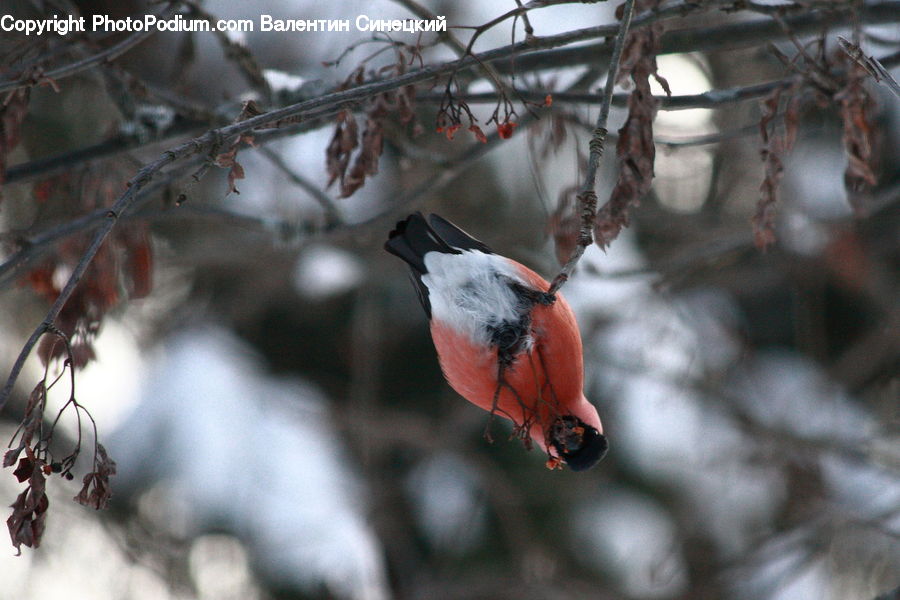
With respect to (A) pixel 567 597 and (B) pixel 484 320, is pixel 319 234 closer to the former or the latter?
(B) pixel 484 320

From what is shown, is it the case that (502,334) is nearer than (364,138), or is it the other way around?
(364,138)

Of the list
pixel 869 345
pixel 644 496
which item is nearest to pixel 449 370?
pixel 869 345

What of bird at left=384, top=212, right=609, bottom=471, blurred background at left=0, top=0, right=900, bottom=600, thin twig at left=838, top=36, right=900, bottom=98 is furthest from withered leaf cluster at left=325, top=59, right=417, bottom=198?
blurred background at left=0, top=0, right=900, bottom=600

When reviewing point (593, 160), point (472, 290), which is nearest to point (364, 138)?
point (472, 290)

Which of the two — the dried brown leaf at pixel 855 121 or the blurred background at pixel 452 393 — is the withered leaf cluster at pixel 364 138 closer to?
the dried brown leaf at pixel 855 121

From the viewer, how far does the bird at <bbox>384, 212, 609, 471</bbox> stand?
2271 millimetres

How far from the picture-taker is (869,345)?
4773 millimetres

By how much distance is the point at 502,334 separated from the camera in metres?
2.35

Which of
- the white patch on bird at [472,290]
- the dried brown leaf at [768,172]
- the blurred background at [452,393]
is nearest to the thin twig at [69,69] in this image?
the white patch on bird at [472,290]

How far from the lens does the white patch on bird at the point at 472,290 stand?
2.36 meters

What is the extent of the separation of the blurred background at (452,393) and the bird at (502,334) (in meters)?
0.98

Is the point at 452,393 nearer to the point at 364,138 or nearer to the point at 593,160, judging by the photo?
the point at 364,138

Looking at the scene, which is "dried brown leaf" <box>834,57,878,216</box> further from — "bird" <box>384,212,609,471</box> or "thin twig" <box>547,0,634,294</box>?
"bird" <box>384,212,609,471</box>

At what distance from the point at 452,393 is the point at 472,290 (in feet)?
10.00
